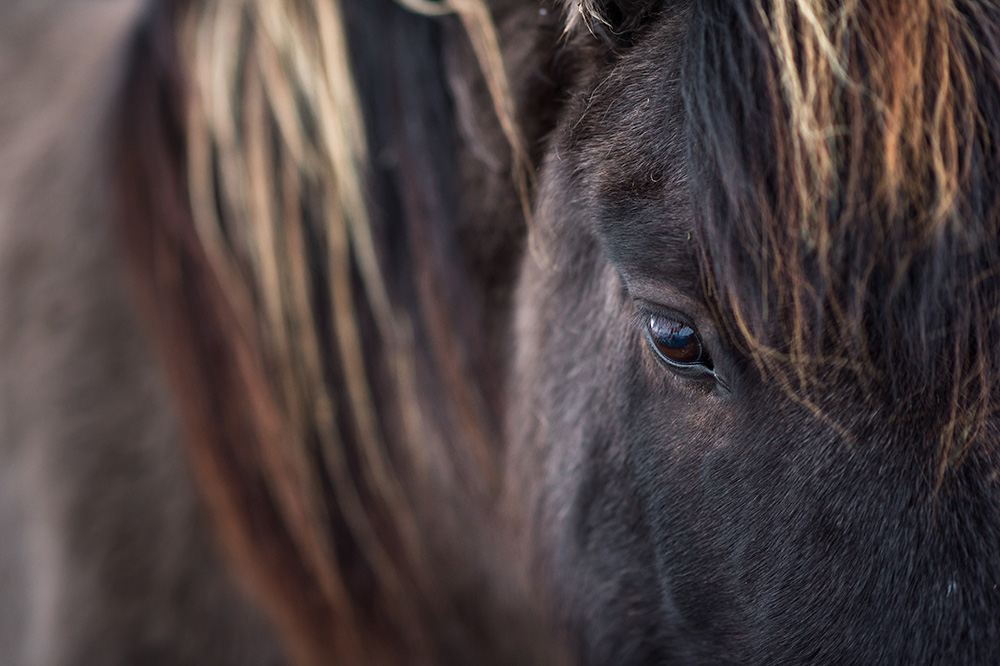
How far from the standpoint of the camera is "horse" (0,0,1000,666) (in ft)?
1.94

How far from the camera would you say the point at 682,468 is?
0.75 metres

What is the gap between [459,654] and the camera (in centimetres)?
122

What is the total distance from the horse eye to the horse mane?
34 cm

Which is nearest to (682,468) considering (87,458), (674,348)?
(674,348)

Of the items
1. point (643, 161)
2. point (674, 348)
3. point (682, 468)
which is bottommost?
point (682, 468)

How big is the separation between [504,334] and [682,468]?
0.40 meters

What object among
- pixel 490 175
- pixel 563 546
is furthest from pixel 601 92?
pixel 563 546

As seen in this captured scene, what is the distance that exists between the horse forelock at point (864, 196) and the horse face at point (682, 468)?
3cm

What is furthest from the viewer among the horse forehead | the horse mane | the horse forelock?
the horse mane

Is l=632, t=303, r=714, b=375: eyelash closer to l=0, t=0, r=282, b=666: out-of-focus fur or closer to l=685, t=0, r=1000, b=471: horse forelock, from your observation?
l=685, t=0, r=1000, b=471: horse forelock

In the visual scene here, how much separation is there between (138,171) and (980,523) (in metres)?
1.11

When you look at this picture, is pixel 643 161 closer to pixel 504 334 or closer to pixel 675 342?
pixel 675 342

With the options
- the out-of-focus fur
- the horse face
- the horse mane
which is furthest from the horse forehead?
the out-of-focus fur

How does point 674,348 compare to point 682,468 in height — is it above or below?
above
